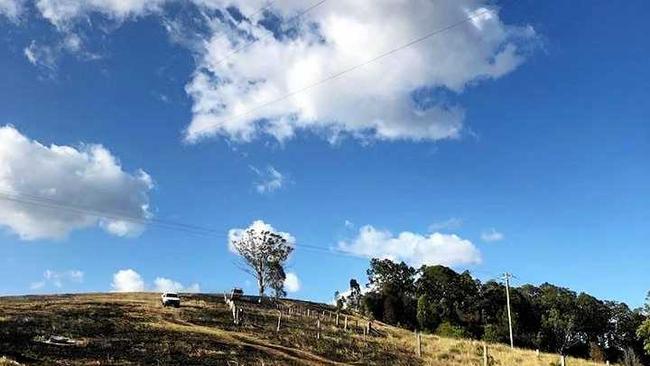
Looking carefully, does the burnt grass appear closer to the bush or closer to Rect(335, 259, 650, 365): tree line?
the bush

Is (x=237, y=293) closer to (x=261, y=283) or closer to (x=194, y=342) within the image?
(x=261, y=283)

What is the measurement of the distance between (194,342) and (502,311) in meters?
92.0

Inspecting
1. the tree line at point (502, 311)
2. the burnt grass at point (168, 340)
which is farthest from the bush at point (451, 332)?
the burnt grass at point (168, 340)

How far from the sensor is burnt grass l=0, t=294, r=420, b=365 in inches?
1571

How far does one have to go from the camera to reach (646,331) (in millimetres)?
61969

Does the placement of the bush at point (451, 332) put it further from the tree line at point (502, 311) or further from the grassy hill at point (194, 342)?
the grassy hill at point (194, 342)

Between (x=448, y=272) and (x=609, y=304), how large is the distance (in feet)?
117

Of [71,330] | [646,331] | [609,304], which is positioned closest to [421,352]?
[646,331]

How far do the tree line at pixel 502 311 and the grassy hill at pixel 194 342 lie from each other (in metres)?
45.6

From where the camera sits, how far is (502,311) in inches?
5002

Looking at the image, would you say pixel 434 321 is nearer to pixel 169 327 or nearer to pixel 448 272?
pixel 448 272

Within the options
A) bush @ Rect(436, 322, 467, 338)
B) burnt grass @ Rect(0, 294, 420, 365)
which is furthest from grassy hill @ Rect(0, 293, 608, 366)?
bush @ Rect(436, 322, 467, 338)

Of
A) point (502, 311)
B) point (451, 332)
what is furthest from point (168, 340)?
point (502, 311)

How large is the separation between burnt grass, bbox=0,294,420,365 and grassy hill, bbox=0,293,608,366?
0.06 meters
